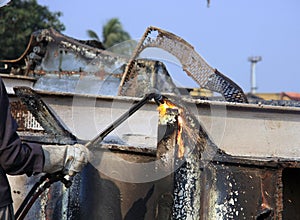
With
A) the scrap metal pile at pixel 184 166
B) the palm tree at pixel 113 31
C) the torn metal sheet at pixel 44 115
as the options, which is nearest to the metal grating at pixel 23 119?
the scrap metal pile at pixel 184 166

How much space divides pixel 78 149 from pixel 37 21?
1608 cm

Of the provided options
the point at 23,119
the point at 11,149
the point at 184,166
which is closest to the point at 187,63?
the point at 23,119

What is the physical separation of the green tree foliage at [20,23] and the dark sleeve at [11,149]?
13.6 metres

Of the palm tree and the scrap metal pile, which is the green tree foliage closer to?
the palm tree

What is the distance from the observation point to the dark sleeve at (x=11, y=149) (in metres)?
2.10

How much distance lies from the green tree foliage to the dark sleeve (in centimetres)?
1358

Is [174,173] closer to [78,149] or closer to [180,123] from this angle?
[180,123]

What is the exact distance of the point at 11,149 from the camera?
2105mm

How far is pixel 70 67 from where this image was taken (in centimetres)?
654

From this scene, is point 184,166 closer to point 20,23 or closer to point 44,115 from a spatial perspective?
point 44,115

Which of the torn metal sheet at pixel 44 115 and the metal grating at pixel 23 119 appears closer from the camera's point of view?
the torn metal sheet at pixel 44 115

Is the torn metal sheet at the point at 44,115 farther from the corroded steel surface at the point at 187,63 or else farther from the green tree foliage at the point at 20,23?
the green tree foliage at the point at 20,23

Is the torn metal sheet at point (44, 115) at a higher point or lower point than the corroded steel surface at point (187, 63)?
lower

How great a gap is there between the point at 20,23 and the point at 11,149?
15.3 m
